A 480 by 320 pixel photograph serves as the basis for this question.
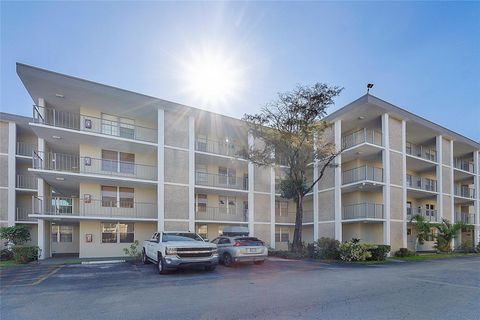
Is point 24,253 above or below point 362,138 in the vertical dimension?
below

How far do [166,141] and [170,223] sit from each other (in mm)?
5730

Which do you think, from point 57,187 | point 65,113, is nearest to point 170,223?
point 57,187

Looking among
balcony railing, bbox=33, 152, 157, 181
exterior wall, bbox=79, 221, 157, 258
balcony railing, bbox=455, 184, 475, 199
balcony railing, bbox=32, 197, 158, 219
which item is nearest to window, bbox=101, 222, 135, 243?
exterior wall, bbox=79, 221, 157, 258

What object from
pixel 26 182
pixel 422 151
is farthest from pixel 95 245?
pixel 422 151

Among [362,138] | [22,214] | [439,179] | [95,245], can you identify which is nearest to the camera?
[95,245]

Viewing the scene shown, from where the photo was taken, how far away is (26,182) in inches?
974

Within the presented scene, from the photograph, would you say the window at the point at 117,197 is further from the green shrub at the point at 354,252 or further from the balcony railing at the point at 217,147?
the green shrub at the point at 354,252

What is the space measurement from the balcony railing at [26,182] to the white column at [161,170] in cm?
1188

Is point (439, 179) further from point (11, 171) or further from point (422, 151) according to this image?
point (11, 171)

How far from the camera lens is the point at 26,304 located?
754cm

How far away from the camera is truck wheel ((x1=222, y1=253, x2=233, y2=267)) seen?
14.9 m

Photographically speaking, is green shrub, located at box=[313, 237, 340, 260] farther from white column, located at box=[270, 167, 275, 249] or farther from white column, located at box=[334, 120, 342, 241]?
white column, located at box=[270, 167, 275, 249]

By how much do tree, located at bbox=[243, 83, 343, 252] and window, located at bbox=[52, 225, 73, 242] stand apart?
15345mm

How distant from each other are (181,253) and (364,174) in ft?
54.2
